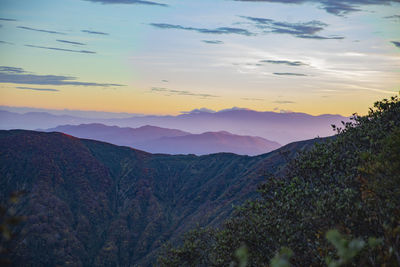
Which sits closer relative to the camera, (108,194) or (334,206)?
(334,206)

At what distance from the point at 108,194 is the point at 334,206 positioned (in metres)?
136

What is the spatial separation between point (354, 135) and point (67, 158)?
147m

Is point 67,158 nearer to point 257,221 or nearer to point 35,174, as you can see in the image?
point 35,174

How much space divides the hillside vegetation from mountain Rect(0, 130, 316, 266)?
73.4 m

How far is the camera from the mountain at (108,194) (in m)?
111

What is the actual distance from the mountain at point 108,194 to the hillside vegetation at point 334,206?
7345cm

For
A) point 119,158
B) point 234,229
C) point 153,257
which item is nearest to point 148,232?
point 153,257

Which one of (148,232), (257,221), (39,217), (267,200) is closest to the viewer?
(257,221)

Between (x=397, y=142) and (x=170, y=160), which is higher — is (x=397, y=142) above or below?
above

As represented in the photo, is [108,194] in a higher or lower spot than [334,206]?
lower

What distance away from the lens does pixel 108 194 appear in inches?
5886

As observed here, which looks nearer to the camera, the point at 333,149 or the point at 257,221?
the point at 257,221

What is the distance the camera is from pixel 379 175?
81.3ft

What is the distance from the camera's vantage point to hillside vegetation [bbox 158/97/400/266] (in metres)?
22.4
